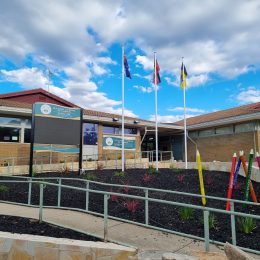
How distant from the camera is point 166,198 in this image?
30.3 ft

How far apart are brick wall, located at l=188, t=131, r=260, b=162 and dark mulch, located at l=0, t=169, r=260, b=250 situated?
7.89 meters

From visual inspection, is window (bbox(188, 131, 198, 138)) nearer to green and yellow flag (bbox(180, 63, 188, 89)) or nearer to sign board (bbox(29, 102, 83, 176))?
green and yellow flag (bbox(180, 63, 188, 89))

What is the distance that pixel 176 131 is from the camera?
91.7 feet

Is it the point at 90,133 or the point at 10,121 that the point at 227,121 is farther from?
the point at 10,121

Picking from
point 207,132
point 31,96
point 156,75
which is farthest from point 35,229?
point 207,132

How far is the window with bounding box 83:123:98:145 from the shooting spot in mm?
21672

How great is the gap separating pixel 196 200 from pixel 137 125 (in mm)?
15110

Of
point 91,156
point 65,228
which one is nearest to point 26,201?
point 65,228

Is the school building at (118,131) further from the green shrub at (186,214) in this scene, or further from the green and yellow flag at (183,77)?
the green shrub at (186,214)

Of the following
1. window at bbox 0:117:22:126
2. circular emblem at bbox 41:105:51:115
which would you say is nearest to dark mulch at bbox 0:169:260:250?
circular emblem at bbox 41:105:51:115

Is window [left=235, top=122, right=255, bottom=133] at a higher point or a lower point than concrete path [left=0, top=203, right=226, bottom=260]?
higher

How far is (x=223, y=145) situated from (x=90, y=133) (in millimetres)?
10400

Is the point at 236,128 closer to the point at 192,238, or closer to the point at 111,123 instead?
the point at 111,123

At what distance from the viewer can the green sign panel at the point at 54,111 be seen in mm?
14062
